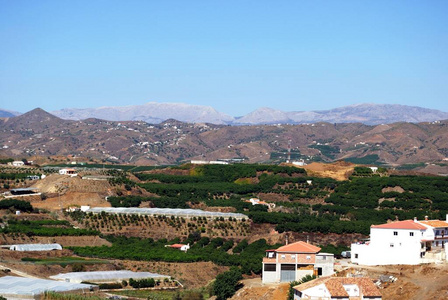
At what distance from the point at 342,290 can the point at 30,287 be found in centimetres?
2030

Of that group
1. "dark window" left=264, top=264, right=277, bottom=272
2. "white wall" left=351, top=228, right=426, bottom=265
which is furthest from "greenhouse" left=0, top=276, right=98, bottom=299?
"white wall" left=351, top=228, right=426, bottom=265

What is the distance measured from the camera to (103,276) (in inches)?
2667

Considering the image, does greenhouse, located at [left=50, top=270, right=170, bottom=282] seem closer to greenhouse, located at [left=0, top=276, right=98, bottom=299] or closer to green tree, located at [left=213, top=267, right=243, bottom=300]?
greenhouse, located at [left=0, top=276, right=98, bottom=299]

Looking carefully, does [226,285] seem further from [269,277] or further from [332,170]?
[332,170]

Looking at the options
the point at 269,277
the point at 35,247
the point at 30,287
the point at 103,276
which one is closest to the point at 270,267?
the point at 269,277

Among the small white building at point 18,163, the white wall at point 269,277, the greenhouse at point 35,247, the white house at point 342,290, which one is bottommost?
the white wall at point 269,277

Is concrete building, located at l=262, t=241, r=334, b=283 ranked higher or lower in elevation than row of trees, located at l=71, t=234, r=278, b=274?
higher

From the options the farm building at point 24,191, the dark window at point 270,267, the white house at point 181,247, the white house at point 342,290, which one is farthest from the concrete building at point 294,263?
the farm building at point 24,191

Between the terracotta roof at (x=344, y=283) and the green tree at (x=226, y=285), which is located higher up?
the terracotta roof at (x=344, y=283)

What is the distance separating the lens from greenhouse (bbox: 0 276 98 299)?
57.8 m

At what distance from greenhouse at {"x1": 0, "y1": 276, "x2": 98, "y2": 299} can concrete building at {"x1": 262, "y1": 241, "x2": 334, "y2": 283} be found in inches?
491

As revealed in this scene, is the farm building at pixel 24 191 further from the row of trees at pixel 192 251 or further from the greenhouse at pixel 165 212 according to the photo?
the row of trees at pixel 192 251

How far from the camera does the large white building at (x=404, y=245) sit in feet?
204

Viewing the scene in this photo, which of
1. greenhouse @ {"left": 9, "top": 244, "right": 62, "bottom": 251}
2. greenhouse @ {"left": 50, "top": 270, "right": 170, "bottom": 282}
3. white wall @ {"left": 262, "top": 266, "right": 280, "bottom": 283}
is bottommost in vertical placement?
greenhouse @ {"left": 50, "top": 270, "right": 170, "bottom": 282}
